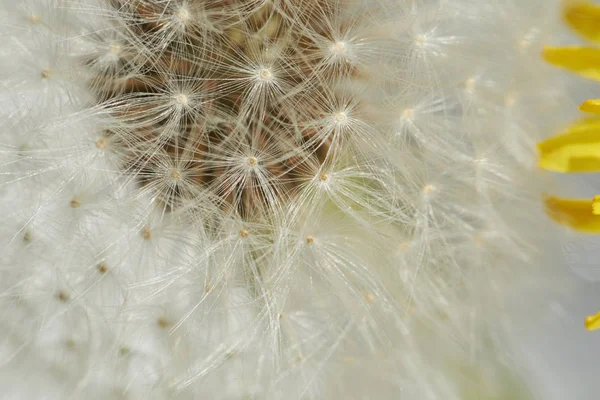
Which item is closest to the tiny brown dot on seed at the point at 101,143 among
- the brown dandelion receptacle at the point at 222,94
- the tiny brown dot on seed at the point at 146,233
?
the brown dandelion receptacle at the point at 222,94

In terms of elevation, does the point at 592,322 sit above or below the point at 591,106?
below

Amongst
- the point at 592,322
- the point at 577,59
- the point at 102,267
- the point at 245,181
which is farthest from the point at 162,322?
the point at 577,59

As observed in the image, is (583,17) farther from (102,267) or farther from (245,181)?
(102,267)

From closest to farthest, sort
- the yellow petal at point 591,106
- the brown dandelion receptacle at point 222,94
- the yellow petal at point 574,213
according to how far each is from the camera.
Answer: the brown dandelion receptacle at point 222,94 → the yellow petal at point 591,106 → the yellow petal at point 574,213

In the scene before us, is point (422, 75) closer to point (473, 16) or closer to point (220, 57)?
point (473, 16)

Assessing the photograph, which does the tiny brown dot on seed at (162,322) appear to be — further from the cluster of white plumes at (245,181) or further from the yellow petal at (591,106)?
the yellow petal at (591,106)

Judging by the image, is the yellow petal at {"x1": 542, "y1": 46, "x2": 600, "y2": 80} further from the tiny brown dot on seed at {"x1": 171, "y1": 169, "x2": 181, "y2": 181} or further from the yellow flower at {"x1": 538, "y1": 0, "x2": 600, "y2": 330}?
the tiny brown dot on seed at {"x1": 171, "y1": 169, "x2": 181, "y2": 181}
